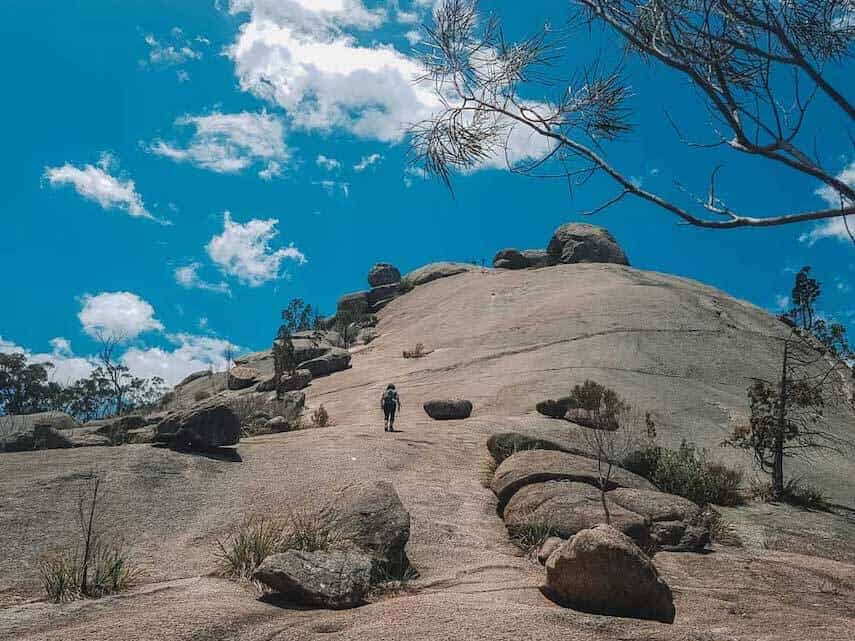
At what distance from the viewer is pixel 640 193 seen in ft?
17.1

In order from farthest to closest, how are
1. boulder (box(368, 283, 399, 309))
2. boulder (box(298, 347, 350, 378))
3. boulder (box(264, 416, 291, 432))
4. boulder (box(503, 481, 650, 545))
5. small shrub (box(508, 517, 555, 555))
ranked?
boulder (box(368, 283, 399, 309))
boulder (box(298, 347, 350, 378))
boulder (box(264, 416, 291, 432))
boulder (box(503, 481, 650, 545))
small shrub (box(508, 517, 555, 555))

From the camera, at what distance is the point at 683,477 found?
508 inches

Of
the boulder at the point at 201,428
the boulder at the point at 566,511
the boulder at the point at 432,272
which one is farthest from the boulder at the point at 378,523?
the boulder at the point at 432,272

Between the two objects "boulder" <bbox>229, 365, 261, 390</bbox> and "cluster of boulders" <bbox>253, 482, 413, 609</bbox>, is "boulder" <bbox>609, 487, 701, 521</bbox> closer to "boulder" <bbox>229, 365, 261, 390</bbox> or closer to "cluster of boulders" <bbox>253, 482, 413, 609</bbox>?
"cluster of boulders" <bbox>253, 482, 413, 609</bbox>

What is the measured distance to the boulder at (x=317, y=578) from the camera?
6.09m

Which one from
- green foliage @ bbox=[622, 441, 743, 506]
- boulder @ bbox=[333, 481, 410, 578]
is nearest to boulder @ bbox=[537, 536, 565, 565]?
boulder @ bbox=[333, 481, 410, 578]

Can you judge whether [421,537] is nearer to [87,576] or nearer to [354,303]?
[87,576]

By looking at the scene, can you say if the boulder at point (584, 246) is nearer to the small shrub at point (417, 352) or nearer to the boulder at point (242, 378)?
the small shrub at point (417, 352)

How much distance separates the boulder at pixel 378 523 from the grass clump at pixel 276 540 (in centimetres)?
12

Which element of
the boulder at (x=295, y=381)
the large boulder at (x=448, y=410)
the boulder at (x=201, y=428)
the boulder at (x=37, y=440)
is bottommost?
the boulder at (x=37, y=440)

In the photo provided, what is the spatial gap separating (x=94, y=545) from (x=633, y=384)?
1877cm

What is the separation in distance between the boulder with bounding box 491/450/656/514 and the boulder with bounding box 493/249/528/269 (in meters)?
42.7

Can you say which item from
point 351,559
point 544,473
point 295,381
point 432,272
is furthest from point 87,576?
point 432,272

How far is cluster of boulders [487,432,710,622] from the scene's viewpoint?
6195 millimetres
